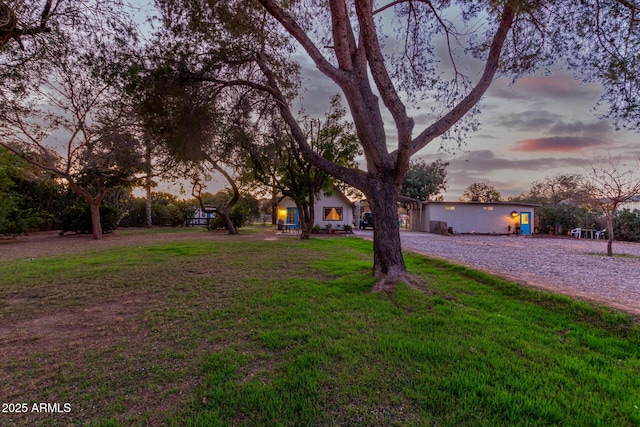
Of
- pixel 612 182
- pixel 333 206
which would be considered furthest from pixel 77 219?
pixel 612 182

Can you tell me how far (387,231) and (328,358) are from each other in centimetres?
314

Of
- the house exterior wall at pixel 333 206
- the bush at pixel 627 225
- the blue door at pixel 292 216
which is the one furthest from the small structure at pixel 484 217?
the blue door at pixel 292 216

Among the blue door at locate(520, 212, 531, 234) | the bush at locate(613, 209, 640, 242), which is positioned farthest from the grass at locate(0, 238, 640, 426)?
the blue door at locate(520, 212, 531, 234)

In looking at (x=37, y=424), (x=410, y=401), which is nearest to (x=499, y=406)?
(x=410, y=401)

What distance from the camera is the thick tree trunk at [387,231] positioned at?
17.5 feet

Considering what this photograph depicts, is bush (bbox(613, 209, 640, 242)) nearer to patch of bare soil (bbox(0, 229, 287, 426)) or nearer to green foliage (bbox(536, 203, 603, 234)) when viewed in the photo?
green foliage (bbox(536, 203, 603, 234))

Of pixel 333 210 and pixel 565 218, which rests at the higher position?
pixel 333 210

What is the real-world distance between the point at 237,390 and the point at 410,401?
4.17 ft

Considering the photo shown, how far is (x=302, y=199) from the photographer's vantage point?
15.0 meters

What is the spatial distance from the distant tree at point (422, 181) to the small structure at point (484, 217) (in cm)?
851

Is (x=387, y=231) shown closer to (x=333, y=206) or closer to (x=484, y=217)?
(x=333, y=206)

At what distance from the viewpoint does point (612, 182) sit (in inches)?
429

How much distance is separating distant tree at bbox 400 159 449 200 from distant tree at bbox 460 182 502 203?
6788 millimetres

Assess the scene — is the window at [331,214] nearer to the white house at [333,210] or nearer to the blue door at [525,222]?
the white house at [333,210]
